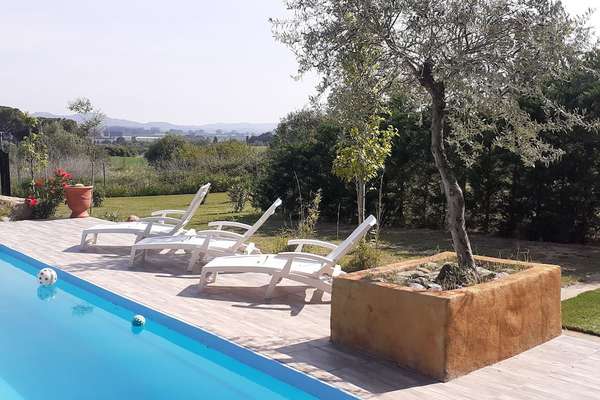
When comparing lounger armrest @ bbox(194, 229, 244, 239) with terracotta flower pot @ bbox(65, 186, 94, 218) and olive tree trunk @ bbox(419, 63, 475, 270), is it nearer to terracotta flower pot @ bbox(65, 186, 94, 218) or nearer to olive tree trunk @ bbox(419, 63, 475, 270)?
olive tree trunk @ bbox(419, 63, 475, 270)

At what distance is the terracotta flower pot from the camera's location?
47.1ft

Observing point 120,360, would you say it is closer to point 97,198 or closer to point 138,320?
point 138,320

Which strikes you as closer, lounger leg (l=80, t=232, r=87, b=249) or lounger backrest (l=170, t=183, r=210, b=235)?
lounger backrest (l=170, t=183, r=210, b=235)

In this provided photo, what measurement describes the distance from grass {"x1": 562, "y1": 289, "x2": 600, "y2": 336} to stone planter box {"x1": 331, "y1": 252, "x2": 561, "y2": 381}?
1.35ft

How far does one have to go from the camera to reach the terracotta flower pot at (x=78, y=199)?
47.1ft

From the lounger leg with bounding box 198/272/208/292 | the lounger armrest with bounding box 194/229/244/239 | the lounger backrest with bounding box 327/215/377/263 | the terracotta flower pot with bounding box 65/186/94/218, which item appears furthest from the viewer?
the terracotta flower pot with bounding box 65/186/94/218

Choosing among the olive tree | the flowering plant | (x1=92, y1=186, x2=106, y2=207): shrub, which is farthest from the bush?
(x1=92, y1=186, x2=106, y2=207): shrub

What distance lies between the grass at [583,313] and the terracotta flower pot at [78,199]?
37.8 feet

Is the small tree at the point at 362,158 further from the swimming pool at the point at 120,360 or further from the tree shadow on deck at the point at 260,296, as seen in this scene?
the swimming pool at the point at 120,360

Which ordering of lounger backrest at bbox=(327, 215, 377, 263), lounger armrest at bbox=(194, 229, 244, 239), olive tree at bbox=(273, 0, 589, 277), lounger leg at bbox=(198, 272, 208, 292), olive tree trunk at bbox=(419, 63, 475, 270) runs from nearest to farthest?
olive tree at bbox=(273, 0, 589, 277) → olive tree trunk at bbox=(419, 63, 475, 270) → lounger backrest at bbox=(327, 215, 377, 263) → lounger leg at bbox=(198, 272, 208, 292) → lounger armrest at bbox=(194, 229, 244, 239)

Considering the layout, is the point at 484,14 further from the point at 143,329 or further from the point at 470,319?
the point at 143,329

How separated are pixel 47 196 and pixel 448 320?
42.1 feet

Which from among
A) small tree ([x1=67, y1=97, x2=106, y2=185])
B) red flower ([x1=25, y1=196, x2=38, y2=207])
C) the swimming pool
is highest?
small tree ([x1=67, y1=97, x2=106, y2=185])

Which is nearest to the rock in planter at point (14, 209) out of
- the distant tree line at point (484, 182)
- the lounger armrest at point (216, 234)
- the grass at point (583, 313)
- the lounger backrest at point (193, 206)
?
the distant tree line at point (484, 182)
